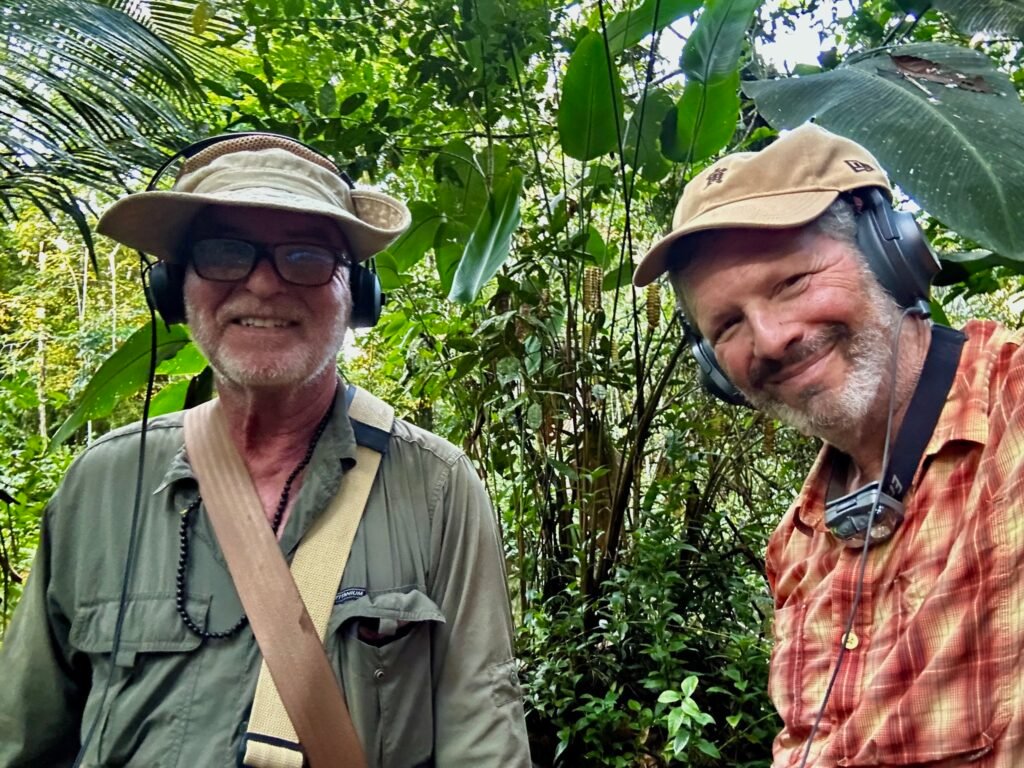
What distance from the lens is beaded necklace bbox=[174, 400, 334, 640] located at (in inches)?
44.5

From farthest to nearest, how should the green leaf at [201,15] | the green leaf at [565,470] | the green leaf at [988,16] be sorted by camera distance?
the green leaf at [565,470] < the green leaf at [201,15] < the green leaf at [988,16]

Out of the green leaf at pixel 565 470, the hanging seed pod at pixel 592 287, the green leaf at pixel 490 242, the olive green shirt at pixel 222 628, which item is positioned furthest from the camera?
the hanging seed pod at pixel 592 287

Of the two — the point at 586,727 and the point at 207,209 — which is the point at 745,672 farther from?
the point at 207,209

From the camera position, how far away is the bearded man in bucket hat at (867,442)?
2.92ft

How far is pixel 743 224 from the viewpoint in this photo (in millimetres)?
1087

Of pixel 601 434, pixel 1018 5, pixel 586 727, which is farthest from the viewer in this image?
pixel 601 434

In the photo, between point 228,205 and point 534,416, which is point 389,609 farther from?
point 534,416

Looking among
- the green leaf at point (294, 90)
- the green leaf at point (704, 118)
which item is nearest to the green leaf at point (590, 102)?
the green leaf at point (704, 118)

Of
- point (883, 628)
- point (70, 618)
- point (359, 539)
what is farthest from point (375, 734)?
point (883, 628)

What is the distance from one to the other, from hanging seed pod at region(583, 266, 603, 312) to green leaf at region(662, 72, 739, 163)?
50 cm

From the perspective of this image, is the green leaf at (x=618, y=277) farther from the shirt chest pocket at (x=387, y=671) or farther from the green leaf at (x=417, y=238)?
the shirt chest pocket at (x=387, y=671)

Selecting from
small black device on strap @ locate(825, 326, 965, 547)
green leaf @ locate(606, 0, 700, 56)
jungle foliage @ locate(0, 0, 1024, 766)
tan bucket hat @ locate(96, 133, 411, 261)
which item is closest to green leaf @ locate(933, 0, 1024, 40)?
jungle foliage @ locate(0, 0, 1024, 766)

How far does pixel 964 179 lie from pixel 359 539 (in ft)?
3.79

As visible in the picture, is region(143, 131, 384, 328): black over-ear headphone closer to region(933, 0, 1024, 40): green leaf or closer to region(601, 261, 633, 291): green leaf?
region(601, 261, 633, 291): green leaf
